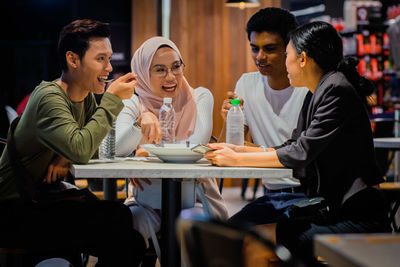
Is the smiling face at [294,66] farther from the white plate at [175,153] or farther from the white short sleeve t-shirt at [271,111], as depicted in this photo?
the white short sleeve t-shirt at [271,111]

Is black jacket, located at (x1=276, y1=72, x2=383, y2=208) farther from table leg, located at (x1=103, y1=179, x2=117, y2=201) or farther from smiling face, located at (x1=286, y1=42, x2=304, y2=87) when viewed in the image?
table leg, located at (x1=103, y1=179, x2=117, y2=201)

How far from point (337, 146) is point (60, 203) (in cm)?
113

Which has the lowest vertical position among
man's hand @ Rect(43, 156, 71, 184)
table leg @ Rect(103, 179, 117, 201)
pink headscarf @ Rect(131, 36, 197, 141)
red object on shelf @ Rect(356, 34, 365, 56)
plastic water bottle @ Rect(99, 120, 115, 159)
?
table leg @ Rect(103, 179, 117, 201)

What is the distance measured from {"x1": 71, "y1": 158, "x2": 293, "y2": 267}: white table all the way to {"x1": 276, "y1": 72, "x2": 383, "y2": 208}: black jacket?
119mm

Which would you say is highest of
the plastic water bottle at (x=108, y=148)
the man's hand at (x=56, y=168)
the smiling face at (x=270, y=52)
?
the smiling face at (x=270, y=52)

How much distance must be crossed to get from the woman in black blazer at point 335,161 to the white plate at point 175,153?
107 mm

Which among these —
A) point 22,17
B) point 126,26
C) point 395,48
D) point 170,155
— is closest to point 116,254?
point 170,155

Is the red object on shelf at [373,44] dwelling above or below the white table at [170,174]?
above

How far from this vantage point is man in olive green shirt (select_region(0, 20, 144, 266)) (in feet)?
7.17

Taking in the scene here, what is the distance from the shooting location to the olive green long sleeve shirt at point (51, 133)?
2189 millimetres

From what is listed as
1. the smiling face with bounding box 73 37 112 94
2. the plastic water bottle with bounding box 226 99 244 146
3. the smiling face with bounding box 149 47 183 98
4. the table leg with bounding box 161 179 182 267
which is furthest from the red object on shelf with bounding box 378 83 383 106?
the table leg with bounding box 161 179 182 267

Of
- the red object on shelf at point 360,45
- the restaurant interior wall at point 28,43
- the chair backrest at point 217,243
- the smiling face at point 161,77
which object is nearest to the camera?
the chair backrest at point 217,243

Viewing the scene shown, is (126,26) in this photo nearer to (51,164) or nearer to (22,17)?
(22,17)

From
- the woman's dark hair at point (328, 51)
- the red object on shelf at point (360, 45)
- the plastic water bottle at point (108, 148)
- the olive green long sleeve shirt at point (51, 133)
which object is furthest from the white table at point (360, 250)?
the red object on shelf at point (360, 45)
